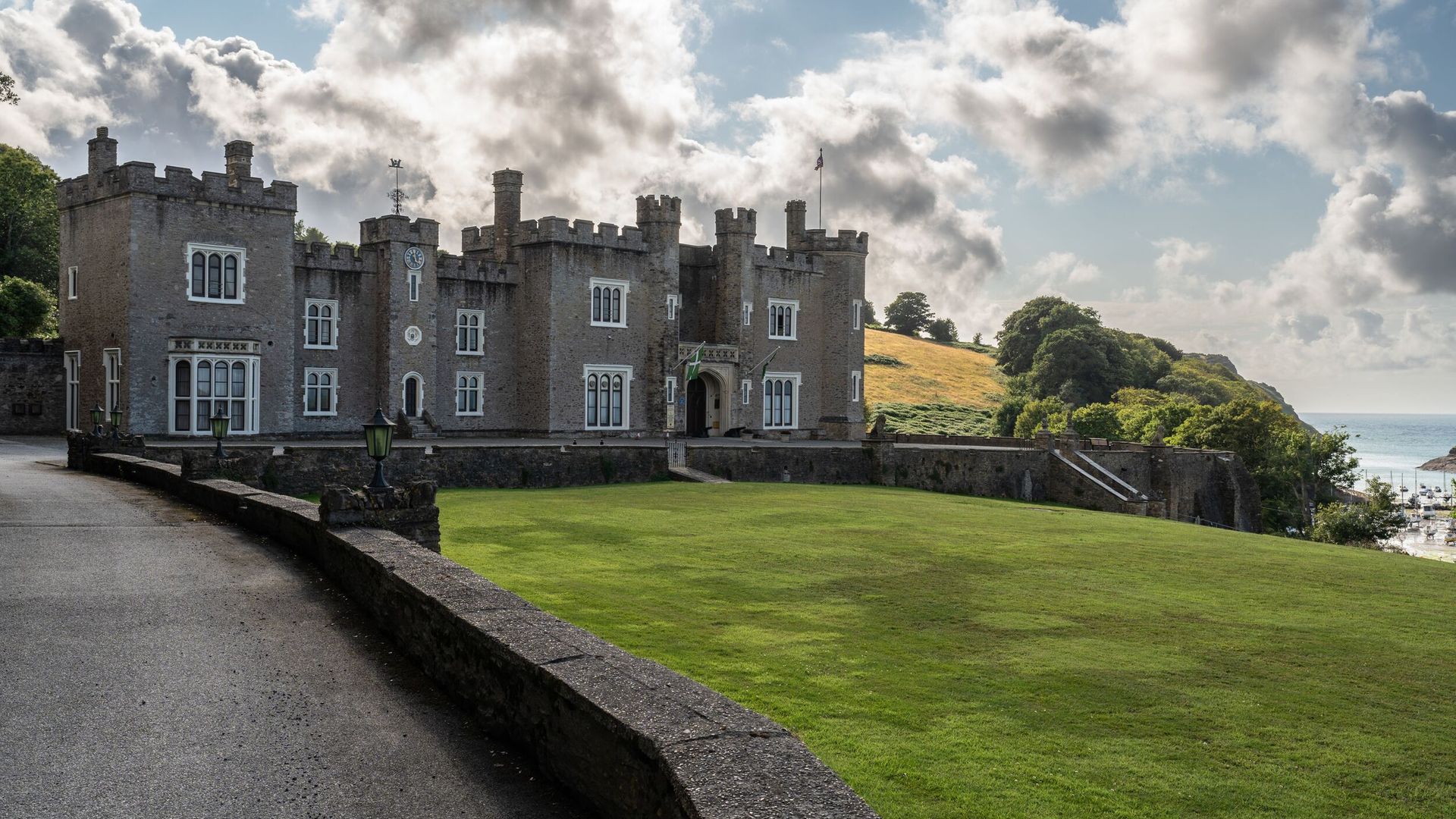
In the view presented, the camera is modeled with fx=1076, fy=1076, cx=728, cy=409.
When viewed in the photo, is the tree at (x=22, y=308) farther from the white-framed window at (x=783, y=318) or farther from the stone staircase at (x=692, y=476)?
the white-framed window at (x=783, y=318)

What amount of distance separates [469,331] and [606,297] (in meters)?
5.68

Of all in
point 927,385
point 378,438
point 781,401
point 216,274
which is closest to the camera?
point 378,438

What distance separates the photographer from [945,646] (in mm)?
11195

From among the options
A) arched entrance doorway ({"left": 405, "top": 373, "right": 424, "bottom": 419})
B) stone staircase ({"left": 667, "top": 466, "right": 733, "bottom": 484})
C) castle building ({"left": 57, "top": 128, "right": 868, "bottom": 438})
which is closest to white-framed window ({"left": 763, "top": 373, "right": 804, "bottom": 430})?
castle building ({"left": 57, "top": 128, "right": 868, "bottom": 438})

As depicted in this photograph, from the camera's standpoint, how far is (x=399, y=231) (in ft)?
127

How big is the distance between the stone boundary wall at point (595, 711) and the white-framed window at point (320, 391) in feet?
102

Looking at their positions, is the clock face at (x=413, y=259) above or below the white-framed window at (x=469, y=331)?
above

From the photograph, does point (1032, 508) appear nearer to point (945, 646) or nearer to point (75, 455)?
point (945, 646)

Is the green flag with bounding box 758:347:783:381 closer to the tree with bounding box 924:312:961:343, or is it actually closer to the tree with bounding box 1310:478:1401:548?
the tree with bounding box 1310:478:1401:548

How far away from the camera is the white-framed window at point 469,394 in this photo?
41594 mm

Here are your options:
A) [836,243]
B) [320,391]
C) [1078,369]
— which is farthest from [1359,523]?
[320,391]

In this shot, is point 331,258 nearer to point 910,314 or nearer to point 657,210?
point 657,210

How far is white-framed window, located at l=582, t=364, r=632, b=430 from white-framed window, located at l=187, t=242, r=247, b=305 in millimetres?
13203

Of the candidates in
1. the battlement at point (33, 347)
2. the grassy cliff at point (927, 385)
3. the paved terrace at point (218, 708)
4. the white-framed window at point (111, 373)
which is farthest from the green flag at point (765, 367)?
the paved terrace at point (218, 708)
